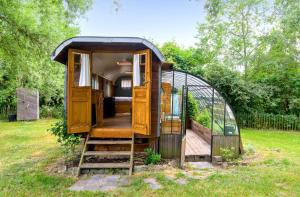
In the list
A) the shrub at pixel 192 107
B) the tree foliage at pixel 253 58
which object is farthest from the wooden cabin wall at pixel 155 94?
the tree foliage at pixel 253 58

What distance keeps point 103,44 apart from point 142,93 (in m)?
1.60

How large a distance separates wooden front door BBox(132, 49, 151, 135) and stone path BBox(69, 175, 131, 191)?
1.37 metres

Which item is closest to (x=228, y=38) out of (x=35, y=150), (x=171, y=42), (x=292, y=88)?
(x=292, y=88)

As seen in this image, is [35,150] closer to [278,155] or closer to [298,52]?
[278,155]

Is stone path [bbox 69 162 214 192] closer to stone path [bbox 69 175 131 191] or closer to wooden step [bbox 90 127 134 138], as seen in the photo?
stone path [bbox 69 175 131 191]

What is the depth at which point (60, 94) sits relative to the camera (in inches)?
738

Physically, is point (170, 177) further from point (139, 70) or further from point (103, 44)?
point (103, 44)

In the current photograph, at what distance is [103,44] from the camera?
6.50 metres

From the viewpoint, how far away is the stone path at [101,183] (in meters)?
4.99

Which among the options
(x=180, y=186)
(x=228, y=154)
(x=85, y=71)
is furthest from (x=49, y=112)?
(x=180, y=186)

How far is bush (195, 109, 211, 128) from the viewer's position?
9.73 m

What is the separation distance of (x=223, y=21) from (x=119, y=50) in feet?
44.4

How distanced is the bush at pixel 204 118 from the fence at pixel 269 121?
512 cm

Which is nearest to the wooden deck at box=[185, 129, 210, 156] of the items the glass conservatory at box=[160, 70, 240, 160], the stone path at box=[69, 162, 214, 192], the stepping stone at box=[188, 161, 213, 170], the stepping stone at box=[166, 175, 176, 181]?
Result: the glass conservatory at box=[160, 70, 240, 160]
